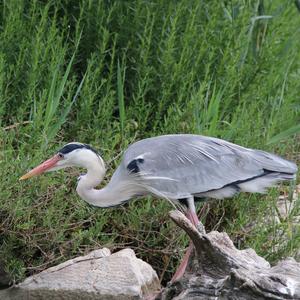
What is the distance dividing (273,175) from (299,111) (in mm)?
1313

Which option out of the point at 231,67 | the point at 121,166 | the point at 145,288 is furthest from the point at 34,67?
the point at 145,288

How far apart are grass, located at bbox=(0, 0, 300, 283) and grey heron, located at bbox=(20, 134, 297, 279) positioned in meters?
0.14

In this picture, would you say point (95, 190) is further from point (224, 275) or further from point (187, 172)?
point (224, 275)

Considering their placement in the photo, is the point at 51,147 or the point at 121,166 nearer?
the point at 121,166

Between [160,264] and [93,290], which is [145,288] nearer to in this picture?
[93,290]

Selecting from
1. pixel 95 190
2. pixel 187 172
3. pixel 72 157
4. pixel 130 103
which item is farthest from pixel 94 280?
pixel 130 103

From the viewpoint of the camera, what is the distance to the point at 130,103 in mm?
5402

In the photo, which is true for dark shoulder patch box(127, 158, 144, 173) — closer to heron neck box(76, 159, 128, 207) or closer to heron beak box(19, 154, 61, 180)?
heron neck box(76, 159, 128, 207)

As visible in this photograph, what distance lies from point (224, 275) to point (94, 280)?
2.49 feet

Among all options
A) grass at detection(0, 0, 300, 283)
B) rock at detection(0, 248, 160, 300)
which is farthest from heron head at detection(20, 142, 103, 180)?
rock at detection(0, 248, 160, 300)

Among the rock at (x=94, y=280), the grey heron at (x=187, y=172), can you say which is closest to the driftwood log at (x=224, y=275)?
the rock at (x=94, y=280)

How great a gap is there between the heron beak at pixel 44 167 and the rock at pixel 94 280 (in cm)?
46

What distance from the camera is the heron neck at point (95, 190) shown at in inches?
175

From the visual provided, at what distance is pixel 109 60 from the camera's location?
5.64 m
